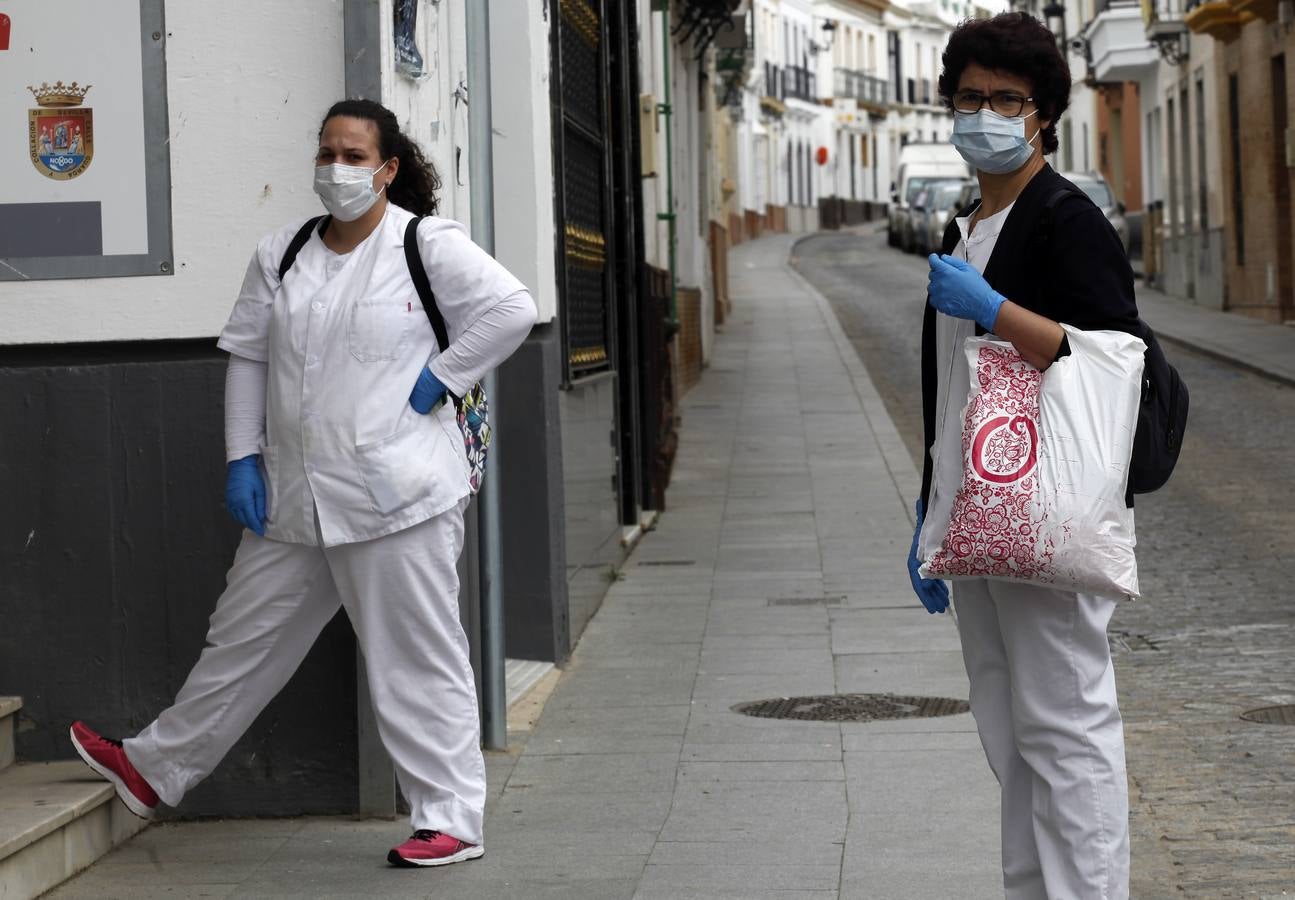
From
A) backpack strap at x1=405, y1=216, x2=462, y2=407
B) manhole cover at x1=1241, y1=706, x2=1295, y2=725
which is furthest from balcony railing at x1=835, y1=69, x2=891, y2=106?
backpack strap at x1=405, y1=216, x2=462, y2=407

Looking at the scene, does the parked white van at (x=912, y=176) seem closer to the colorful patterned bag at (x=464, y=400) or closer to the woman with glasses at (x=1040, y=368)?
the colorful patterned bag at (x=464, y=400)

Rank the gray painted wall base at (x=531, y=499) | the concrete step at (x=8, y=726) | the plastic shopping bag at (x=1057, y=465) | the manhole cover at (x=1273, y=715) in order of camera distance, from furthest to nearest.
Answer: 1. the gray painted wall base at (x=531, y=499)
2. the manhole cover at (x=1273, y=715)
3. the concrete step at (x=8, y=726)
4. the plastic shopping bag at (x=1057, y=465)

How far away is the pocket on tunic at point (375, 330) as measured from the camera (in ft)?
18.3

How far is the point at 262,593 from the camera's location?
5.79 meters

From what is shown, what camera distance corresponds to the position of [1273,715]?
757cm

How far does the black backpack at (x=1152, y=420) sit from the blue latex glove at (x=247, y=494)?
2.32 meters

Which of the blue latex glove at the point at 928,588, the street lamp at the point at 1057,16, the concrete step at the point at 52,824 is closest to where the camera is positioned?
the blue latex glove at the point at 928,588

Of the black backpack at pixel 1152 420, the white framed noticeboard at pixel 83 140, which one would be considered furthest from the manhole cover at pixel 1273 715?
the white framed noticeboard at pixel 83 140

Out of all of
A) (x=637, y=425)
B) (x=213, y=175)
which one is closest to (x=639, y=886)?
(x=213, y=175)

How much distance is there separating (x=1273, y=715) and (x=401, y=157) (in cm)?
368

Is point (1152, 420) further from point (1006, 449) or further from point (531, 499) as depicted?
point (531, 499)

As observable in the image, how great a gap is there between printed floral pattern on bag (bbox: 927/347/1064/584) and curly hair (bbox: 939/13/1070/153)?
537 mm

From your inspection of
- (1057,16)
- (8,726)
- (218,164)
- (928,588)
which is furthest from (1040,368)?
(1057,16)

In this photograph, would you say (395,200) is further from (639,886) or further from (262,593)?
(639,886)
